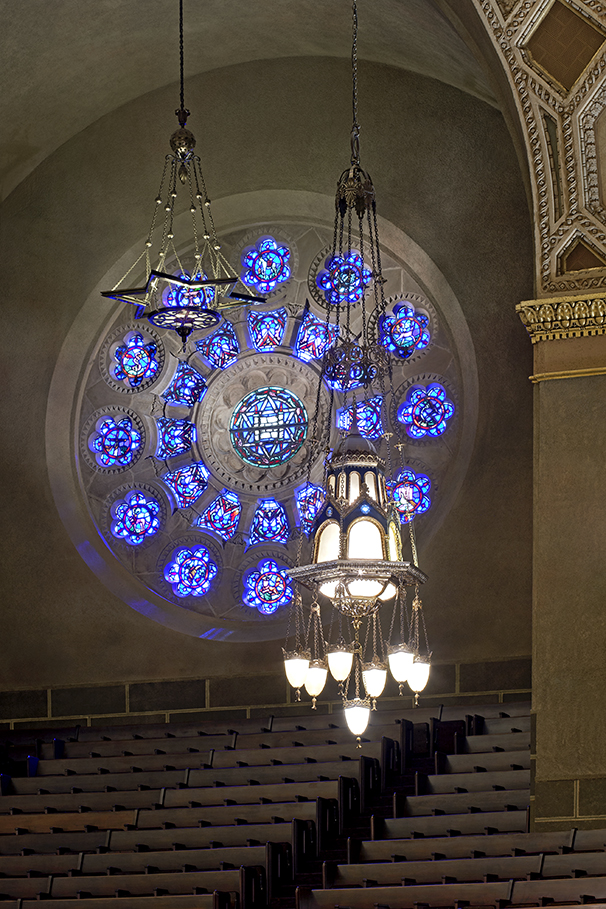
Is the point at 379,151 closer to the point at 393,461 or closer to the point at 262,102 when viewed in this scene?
the point at 262,102

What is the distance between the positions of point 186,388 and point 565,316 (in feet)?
22.0

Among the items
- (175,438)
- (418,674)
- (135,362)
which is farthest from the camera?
(135,362)

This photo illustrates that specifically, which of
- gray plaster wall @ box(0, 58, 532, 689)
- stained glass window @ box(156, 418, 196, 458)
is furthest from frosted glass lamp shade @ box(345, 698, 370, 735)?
stained glass window @ box(156, 418, 196, 458)

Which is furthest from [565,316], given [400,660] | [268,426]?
[268,426]

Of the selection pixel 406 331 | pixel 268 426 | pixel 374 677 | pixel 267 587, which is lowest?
pixel 374 677

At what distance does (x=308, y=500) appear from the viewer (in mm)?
14195

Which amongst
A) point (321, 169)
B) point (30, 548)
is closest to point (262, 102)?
point (321, 169)

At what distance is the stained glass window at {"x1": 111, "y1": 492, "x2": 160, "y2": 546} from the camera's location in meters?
14.8

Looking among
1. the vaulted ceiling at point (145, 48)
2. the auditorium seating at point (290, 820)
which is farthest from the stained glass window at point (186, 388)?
the auditorium seating at point (290, 820)

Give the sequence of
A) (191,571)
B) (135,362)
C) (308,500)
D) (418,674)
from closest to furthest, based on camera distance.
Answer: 1. (418,674)
2. (308,500)
3. (191,571)
4. (135,362)

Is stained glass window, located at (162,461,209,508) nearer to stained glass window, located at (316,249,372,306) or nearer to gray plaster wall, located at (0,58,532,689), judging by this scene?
gray plaster wall, located at (0,58,532,689)

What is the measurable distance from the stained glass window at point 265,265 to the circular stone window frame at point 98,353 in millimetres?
247

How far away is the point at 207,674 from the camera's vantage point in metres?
14.0

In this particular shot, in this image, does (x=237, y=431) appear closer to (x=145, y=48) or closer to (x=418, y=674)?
(x=145, y=48)
